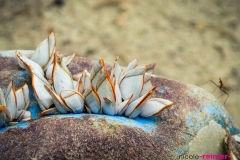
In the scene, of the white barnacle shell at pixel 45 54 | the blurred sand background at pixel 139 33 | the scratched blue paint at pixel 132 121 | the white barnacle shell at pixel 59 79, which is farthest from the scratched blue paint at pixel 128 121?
the blurred sand background at pixel 139 33

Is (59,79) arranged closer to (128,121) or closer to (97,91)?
(97,91)

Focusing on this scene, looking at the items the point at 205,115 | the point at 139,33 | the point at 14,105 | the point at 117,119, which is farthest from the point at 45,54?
the point at 139,33

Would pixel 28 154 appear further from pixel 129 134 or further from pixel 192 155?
pixel 192 155

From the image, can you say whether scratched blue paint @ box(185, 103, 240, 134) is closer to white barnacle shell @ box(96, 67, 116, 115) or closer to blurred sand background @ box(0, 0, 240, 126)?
white barnacle shell @ box(96, 67, 116, 115)

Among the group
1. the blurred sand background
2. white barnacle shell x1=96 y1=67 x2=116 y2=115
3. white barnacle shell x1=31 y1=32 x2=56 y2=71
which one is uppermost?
white barnacle shell x1=31 y1=32 x2=56 y2=71

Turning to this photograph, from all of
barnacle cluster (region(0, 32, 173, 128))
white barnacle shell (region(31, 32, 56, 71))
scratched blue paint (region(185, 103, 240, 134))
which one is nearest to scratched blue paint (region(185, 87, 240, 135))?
scratched blue paint (region(185, 103, 240, 134))

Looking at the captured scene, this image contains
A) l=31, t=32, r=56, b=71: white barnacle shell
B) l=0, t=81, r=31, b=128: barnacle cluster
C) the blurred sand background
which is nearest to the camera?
l=0, t=81, r=31, b=128: barnacle cluster
